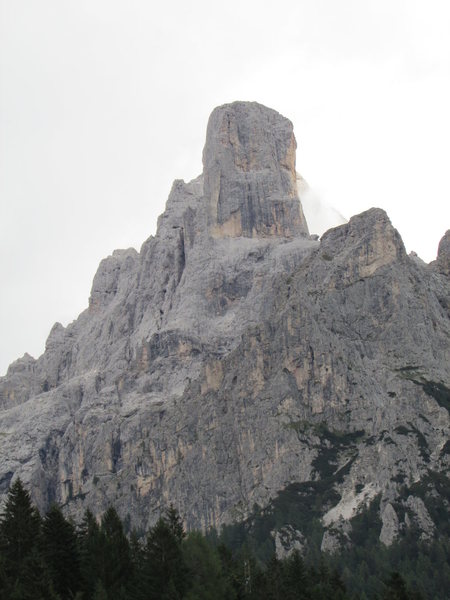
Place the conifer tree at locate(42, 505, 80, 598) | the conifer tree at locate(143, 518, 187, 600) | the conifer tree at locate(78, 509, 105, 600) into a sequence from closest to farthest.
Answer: the conifer tree at locate(143, 518, 187, 600) → the conifer tree at locate(78, 509, 105, 600) → the conifer tree at locate(42, 505, 80, 598)

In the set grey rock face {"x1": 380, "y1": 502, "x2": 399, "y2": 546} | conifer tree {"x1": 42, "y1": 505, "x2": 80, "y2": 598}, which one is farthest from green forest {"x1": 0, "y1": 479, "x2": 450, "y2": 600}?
grey rock face {"x1": 380, "y1": 502, "x2": 399, "y2": 546}

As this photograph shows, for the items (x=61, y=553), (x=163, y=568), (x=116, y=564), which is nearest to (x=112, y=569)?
(x=116, y=564)

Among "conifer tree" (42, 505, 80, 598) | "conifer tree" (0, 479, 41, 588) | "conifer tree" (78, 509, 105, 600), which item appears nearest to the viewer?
"conifer tree" (0, 479, 41, 588)

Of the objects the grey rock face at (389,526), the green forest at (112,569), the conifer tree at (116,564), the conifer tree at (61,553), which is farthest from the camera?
the grey rock face at (389,526)

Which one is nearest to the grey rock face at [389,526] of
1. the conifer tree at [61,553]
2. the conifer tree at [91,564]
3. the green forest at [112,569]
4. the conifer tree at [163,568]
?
the green forest at [112,569]

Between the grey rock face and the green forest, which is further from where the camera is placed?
the grey rock face

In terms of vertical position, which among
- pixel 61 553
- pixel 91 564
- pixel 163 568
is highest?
pixel 61 553

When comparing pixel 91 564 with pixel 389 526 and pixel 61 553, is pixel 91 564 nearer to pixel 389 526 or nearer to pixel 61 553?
pixel 61 553

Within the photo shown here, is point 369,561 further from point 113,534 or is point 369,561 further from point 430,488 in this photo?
point 113,534

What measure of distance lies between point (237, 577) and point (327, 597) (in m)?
10.1

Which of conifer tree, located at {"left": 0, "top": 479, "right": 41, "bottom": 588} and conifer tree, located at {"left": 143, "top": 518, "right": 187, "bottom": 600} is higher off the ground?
conifer tree, located at {"left": 0, "top": 479, "right": 41, "bottom": 588}

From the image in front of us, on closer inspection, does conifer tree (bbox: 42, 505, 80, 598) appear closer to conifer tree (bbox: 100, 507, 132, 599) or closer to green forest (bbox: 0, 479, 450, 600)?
green forest (bbox: 0, 479, 450, 600)

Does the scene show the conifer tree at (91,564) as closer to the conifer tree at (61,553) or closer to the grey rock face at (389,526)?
the conifer tree at (61,553)

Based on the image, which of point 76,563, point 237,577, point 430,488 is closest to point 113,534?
point 76,563
